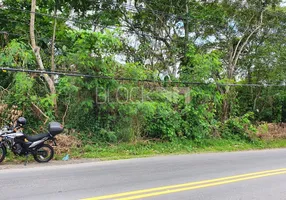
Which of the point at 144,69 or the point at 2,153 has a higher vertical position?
the point at 144,69

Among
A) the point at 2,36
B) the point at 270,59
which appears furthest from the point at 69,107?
the point at 270,59

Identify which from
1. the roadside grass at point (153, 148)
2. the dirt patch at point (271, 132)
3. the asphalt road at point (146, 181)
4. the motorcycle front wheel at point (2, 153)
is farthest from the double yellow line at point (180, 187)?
the dirt patch at point (271, 132)

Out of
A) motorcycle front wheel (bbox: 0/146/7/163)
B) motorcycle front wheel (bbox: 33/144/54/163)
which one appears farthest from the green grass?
motorcycle front wheel (bbox: 0/146/7/163)

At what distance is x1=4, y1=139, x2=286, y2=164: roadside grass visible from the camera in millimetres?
9517

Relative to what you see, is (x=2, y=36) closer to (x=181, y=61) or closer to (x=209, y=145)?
(x=181, y=61)

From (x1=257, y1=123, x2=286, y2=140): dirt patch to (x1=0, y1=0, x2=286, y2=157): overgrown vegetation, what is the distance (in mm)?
322

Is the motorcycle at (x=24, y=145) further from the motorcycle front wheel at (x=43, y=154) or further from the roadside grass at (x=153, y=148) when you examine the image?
the roadside grass at (x=153, y=148)

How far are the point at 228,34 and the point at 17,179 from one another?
16.2 m

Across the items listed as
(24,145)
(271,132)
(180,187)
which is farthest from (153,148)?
(271,132)

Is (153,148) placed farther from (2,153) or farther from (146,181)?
(2,153)

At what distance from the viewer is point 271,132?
16641mm

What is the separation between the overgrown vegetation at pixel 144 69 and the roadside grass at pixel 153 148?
13 cm

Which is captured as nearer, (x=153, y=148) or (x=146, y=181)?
(x=146, y=181)

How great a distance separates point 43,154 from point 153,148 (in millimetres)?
4577
